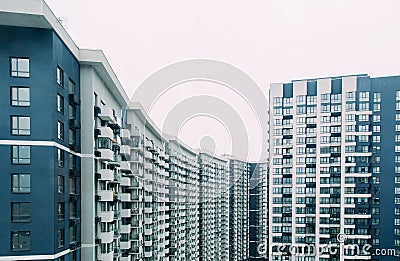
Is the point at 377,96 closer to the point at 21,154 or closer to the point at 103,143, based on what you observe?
the point at 103,143

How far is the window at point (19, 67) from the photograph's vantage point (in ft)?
12.1

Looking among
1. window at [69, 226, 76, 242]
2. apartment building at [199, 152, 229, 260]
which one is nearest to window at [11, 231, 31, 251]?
window at [69, 226, 76, 242]

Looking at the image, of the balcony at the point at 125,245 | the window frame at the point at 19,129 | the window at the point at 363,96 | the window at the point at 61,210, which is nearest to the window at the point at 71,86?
the window frame at the point at 19,129

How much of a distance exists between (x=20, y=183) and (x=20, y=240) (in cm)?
58

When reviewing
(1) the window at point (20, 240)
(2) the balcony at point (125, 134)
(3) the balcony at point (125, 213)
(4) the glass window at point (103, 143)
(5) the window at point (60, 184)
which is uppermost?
(2) the balcony at point (125, 134)

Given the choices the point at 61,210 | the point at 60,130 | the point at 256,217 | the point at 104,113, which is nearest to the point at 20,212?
the point at 61,210

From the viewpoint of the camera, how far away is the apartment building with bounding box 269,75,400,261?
8.82 meters

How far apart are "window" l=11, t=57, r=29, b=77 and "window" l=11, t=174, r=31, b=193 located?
41.6 inches

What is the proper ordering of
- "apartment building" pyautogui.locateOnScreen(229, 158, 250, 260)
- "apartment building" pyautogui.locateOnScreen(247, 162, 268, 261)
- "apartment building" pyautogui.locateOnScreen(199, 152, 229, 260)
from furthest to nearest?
"apartment building" pyautogui.locateOnScreen(229, 158, 250, 260) < "apartment building" pyautogui.locateOnScreen(247, 162, 268, 261) < "apartment building" pyautogui.locateOnScreen(199, 152, 229, 260)

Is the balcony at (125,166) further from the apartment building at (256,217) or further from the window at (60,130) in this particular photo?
the apartment building at (256,217)

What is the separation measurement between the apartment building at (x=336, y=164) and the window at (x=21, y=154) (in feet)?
23.3

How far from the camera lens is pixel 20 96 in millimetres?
3691

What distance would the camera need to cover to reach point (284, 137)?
966cm

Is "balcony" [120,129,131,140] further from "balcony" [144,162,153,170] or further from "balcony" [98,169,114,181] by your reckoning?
→ "balcony" [98,169,114,181]
